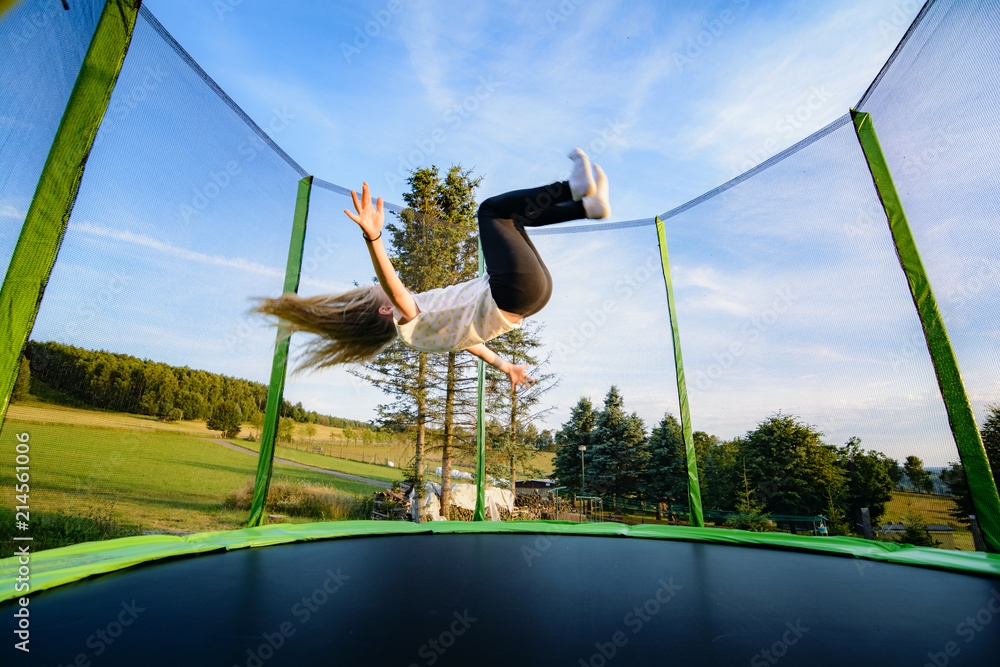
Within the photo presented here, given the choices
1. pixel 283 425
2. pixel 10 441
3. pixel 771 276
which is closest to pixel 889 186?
pixel 771 276

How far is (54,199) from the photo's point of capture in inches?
52.2

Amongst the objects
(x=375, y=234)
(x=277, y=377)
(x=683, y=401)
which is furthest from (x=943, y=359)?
(x=277, y=377)

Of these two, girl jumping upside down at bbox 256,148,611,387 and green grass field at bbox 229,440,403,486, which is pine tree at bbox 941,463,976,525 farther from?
green grass field at bbox 229,440,403,486

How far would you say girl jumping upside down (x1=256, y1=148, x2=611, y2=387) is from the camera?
151cm

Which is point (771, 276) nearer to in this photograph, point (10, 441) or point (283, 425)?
point (283, 425)

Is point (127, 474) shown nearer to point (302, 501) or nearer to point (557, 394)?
point (302, 501)

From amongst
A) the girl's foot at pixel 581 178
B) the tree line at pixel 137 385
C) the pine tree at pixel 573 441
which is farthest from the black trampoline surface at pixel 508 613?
the pine tree at pixel 573 441

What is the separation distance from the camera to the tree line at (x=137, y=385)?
1468mm

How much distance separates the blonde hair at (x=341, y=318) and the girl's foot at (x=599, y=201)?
2.60ft

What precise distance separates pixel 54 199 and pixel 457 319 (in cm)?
117

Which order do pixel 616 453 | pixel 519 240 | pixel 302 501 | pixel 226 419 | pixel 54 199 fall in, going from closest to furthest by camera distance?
pixel 54 199
pixel 519 240
pixel 226 419
pixel 302 501
pixel 616 453

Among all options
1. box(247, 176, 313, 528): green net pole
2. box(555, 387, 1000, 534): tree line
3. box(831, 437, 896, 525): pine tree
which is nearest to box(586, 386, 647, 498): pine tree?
box(555, 387, 1000, 534): tree line

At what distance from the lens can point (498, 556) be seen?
187cm

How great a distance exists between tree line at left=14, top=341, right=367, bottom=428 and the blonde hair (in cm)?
47
